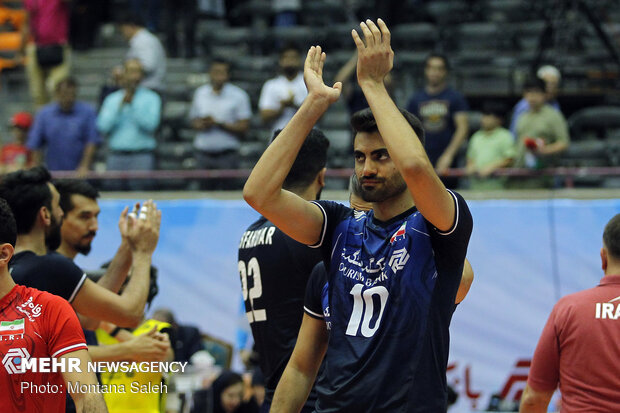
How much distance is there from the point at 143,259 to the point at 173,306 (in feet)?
14.7

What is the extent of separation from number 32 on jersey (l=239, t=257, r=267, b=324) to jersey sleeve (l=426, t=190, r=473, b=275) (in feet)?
4.75

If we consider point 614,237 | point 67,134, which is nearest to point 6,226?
point 614,237

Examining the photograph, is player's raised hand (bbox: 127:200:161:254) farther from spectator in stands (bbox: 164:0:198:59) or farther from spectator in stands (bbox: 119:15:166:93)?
spectator in stands (bbox: 164:0:198:59)

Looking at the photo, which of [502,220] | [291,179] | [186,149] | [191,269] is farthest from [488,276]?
[186,149]

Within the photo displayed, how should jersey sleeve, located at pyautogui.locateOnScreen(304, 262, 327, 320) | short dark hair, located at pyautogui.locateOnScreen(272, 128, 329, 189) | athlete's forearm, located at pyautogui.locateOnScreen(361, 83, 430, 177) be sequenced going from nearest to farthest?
athlete's forearm, located at pyautogui.locateOnScreen(361, 83, 430, 177) < jersey sleeve, located at pyautogui.locateOnScreen(304, 262, 327, 320) < short dark hair, located at pyautogui.locateOnScreen(272, 128, 329, 189)

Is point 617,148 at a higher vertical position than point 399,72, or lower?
lower

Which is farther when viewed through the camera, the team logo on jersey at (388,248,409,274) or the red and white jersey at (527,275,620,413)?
the red and white jersey at (527,275,620,413)

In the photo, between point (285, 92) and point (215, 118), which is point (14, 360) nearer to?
point (285, 92)

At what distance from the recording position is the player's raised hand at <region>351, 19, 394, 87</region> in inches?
145

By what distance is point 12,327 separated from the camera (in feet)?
12.6

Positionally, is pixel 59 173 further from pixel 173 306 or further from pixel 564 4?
pixel 564 4

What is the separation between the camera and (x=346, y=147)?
1229 centimetres

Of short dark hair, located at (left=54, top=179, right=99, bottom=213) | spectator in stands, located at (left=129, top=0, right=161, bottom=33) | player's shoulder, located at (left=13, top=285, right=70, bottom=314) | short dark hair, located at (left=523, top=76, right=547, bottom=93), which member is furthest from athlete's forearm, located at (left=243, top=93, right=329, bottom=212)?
spectator in stands, located at (left=129, top=0, right=161, bottom=33)

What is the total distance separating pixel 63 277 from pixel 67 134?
708cm
